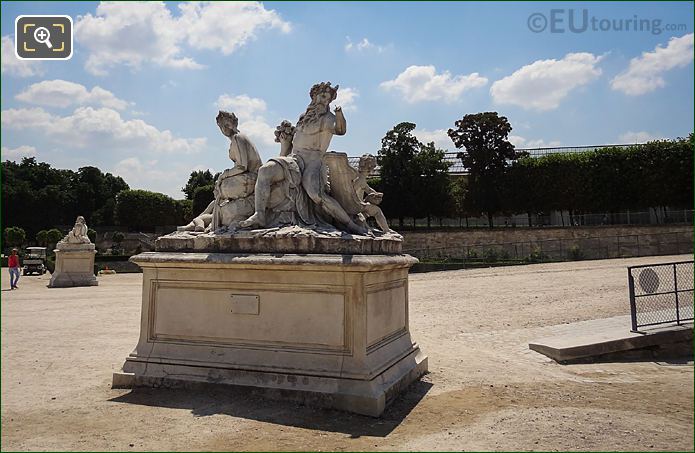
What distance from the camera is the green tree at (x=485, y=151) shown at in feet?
128

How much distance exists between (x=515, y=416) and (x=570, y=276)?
47.7 ft

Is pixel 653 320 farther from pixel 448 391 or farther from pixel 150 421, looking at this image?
pixel 150 421

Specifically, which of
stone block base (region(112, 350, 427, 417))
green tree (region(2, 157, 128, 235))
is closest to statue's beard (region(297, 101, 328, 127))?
stone block base (region(112, 350, 427, 417))

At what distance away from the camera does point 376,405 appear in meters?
4.80

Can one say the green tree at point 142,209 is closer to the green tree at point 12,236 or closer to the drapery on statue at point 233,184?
the green tree at point 12,236

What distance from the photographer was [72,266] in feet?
65.8

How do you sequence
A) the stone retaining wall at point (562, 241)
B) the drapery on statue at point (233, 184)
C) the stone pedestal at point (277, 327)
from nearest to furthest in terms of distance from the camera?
the stone pedestal at point (277, 327), the drapery on statue at point (233, 184), the stone retaining wall at point (562, 241)

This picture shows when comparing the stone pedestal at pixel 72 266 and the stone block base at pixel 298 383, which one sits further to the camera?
the stone pedestal at pixel 72 266

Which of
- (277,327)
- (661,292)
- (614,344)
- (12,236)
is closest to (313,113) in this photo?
(277,327)

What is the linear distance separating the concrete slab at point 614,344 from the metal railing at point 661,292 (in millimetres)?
351

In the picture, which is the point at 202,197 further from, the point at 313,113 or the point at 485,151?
the point at 313,113

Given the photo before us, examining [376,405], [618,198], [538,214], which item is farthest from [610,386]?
[538,214]

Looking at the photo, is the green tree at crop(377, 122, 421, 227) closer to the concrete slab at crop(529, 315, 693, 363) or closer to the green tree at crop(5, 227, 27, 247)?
the green tree at crop(5, 227, 27, 247)

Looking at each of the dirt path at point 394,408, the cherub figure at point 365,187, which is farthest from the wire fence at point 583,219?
the cherub figure at point 365,187
